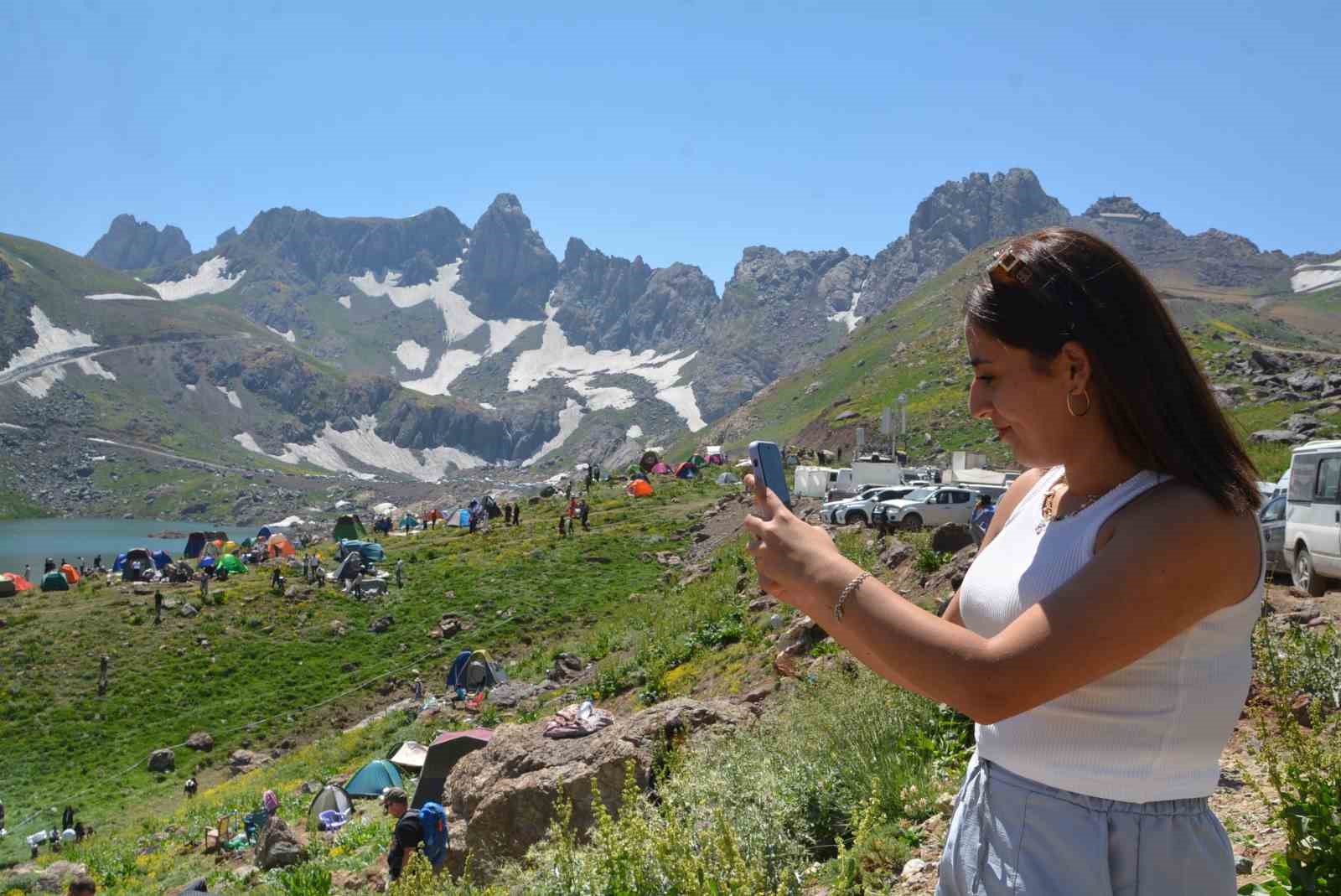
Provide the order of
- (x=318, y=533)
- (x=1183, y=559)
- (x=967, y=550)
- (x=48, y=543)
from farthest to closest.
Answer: (x=48, y=543) → (x=318, y=533) → (x=967, y=550) → (x=1183, y=559)

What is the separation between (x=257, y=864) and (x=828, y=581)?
14893 mm

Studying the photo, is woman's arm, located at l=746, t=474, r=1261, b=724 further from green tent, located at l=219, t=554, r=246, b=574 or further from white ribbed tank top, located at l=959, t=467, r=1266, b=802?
green tent, located at l=219, t=554, r=246, b=574

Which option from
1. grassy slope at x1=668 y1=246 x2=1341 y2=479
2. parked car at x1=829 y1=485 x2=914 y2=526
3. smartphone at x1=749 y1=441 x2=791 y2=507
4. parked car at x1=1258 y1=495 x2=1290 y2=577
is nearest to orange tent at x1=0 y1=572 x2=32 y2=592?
parked car at x1=829 y1=485 x2=914 y2=526

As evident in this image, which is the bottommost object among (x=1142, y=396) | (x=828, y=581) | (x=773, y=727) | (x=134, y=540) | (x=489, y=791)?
(x=134, y=540)

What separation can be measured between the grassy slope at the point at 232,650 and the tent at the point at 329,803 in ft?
26.6

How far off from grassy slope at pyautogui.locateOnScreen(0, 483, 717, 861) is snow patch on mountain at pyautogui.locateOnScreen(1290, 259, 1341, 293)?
157 metres

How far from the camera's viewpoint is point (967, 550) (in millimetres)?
12867

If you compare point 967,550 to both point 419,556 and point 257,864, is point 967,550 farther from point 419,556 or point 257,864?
point 419,556

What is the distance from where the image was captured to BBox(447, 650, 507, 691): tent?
26.0 m

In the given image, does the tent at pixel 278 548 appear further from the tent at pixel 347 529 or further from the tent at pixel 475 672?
the tent at pixel 475 672

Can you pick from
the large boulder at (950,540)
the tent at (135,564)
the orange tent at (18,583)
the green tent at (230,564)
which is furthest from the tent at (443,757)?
the orange tent at (18,583)

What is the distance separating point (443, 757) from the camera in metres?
15.4

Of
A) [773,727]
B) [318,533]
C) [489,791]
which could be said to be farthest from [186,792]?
[318,533]

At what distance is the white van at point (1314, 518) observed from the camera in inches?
462
